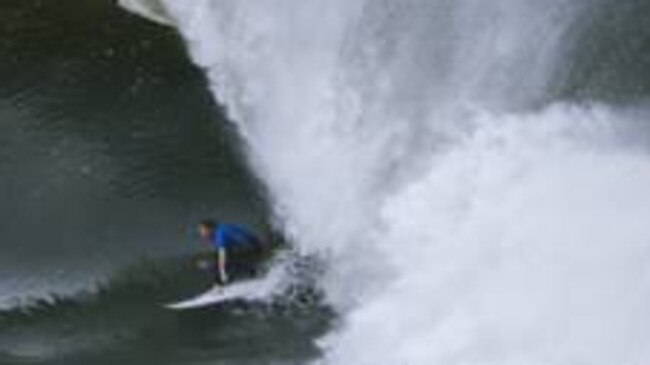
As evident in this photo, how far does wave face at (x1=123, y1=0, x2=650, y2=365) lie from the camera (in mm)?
16922

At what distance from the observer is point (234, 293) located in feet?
59.0

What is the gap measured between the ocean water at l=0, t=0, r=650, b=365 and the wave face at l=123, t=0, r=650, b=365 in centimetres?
3

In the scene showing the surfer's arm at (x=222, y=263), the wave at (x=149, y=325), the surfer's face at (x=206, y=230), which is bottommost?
the wave at (x=149, y=325)

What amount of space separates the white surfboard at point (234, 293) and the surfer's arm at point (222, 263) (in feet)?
0.42

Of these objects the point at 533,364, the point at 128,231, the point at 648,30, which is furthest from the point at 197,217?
the point at 648,30

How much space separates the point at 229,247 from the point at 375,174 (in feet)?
8.92

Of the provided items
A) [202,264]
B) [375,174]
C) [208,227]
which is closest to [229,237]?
[208,227]

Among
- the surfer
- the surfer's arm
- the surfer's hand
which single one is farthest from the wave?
the surfer

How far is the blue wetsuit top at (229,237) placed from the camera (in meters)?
17.8

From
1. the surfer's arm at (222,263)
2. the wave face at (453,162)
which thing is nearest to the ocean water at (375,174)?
the wave face at (453,162)

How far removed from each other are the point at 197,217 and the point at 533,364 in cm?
553

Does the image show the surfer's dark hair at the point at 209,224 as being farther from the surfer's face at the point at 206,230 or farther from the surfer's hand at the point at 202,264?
the surfer's hand at the point at 202,264

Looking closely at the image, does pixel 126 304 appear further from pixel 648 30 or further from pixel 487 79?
pixel 648 30

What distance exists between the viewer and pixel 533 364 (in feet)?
53.4
